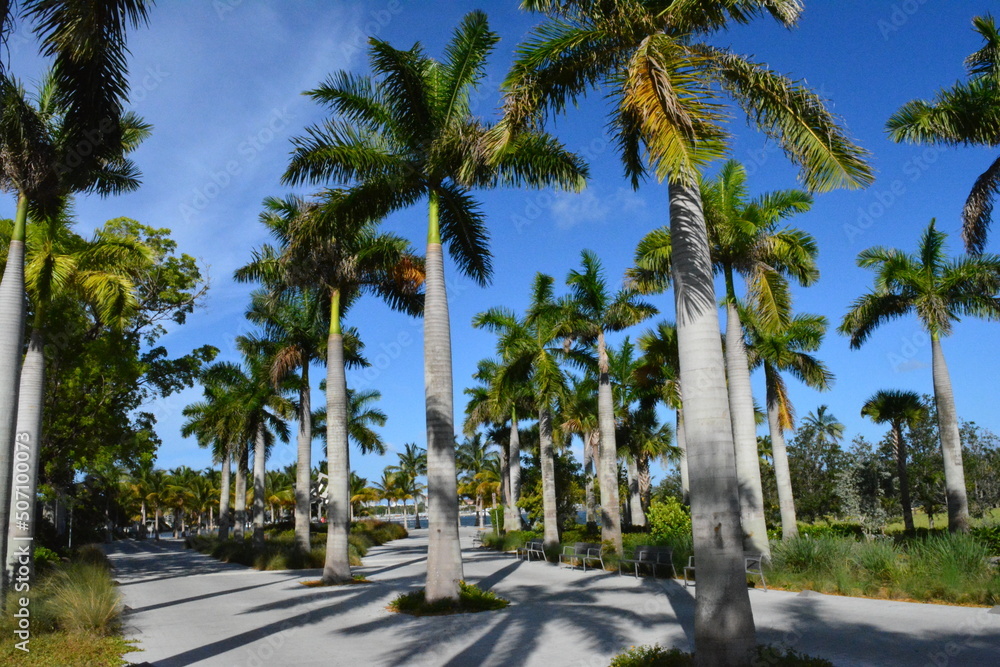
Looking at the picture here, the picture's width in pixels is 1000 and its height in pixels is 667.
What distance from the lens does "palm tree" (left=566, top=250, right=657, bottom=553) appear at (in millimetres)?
22281

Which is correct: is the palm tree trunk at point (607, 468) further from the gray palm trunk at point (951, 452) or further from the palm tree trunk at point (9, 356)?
the palm tree trunk at point (9, 356)

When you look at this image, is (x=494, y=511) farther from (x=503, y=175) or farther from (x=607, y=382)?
(x=503, y=175)

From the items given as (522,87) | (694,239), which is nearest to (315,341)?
(522,87)

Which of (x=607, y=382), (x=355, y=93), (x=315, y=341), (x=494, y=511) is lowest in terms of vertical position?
(x=494, y=511)

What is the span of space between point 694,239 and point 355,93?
865 cm

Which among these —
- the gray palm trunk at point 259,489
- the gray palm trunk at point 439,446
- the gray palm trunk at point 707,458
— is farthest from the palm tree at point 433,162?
the gray palm trunk at point 259,489

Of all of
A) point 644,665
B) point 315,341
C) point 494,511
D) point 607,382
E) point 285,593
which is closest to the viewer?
point 644,665

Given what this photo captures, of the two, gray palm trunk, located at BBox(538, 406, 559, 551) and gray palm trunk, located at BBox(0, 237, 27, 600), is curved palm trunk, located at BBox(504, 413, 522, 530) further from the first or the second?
gray palm trunk, located at BBox(0, 237, 27, 600)

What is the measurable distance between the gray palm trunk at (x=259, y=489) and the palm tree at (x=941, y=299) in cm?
2363

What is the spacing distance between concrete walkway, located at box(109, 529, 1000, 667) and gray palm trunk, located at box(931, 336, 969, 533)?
833 cm

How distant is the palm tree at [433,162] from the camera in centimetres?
1248

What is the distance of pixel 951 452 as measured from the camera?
18.0 m

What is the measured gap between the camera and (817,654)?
7.59m

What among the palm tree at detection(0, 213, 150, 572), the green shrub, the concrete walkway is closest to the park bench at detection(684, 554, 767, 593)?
the concrete walkway
